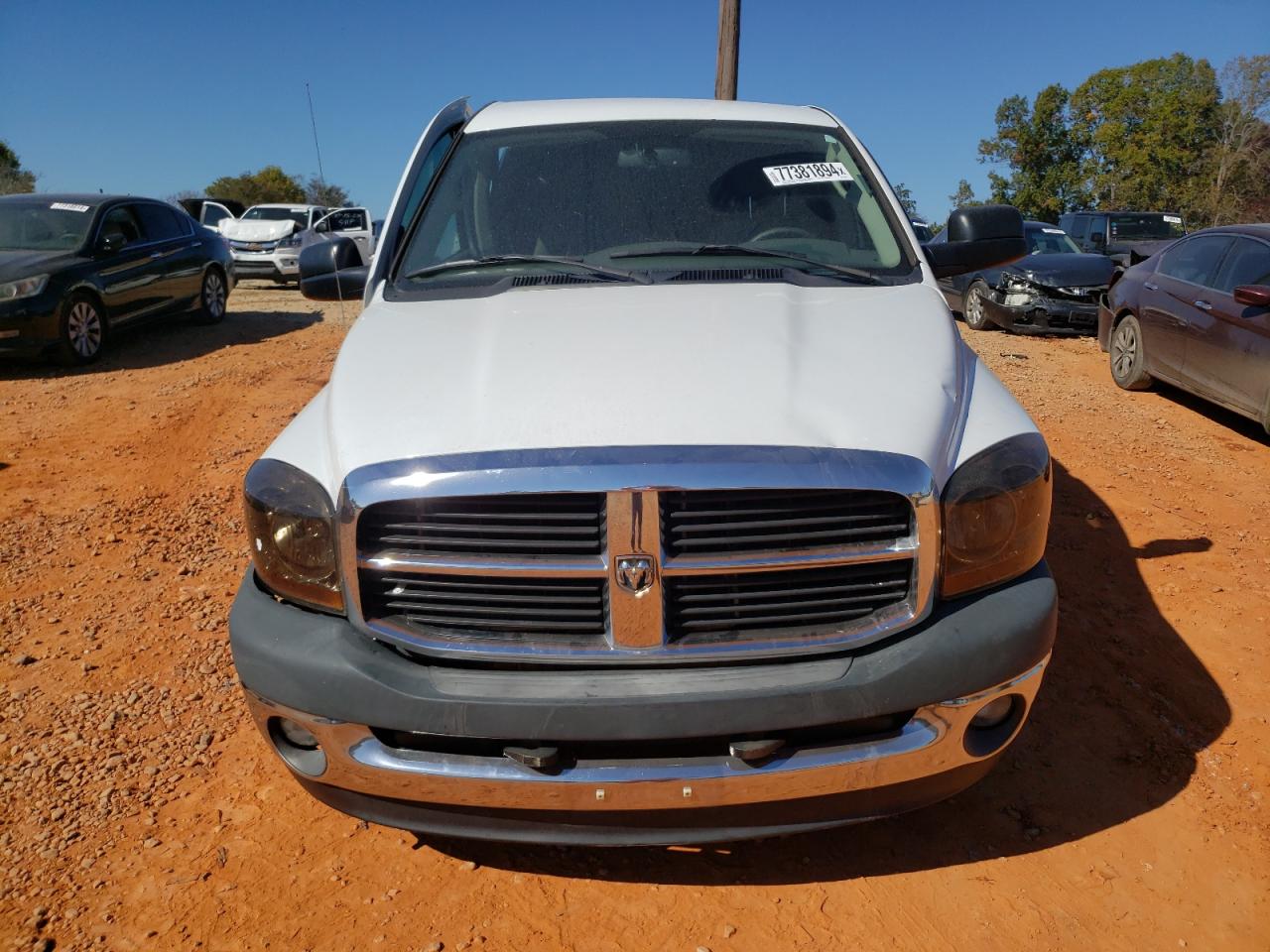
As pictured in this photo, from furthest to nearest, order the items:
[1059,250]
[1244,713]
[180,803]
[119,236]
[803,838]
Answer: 1. [1059,250]
2. [119,236]
3. [1244,713]
4. [180,803]
5. [803,838]

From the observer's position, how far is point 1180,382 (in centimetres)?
755

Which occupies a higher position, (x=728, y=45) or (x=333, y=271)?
(x=728, y=45)

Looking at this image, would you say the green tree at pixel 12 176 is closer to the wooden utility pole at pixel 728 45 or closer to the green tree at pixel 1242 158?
the wooden utility pole at pixel 728 45

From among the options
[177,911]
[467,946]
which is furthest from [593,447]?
[177,911]

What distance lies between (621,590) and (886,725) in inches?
28.2

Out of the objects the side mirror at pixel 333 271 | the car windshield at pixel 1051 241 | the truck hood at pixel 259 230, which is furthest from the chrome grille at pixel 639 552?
the truck hood at pixel 259 230

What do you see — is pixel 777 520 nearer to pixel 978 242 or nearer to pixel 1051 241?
pixel 978 242

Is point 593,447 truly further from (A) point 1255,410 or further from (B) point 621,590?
(A) point 1255,410

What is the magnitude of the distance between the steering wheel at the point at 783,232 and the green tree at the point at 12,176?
3234cm

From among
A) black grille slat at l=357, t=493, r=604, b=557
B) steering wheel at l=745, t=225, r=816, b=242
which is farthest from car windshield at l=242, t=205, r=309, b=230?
black grille slat at l=357, t=493, r=604, b=557

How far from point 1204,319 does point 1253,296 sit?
73cm

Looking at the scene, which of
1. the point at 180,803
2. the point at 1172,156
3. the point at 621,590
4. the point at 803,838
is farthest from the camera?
the point at 1172,156

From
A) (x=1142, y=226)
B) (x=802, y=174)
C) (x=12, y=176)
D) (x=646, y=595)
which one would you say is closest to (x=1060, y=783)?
(x=646, y=595)

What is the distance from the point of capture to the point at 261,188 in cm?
5034
